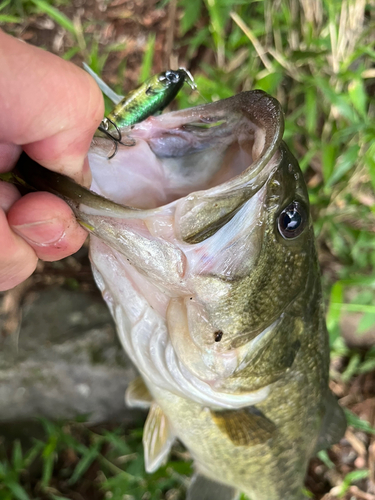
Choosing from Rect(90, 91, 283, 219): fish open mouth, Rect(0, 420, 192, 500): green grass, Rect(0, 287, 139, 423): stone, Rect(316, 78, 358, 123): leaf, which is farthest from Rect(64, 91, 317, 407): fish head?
Rect(0, 420, 192, 500): green grass

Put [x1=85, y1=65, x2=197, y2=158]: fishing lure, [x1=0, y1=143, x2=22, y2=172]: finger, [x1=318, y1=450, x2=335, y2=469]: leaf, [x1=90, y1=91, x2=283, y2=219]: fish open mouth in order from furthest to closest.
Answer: [x1=318, y1=450, x2=335, y2=469]: leaf, [x1=85, y1=65, x2=197, y2=158]: fishing lure, [x1=90, y1=91, x2=283, y2=219]: fish open mouth, [x1=0, y1=143, x2=22, y2=172]: finger

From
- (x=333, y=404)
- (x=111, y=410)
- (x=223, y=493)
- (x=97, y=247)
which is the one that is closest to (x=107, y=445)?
(x=111, y=410)

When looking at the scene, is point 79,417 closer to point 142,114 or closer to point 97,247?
point 97,247

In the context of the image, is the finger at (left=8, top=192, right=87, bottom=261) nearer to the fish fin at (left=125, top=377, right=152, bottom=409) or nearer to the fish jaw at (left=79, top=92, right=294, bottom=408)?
the fish jaw at (left=79, top=92, right=294, bottom=408)

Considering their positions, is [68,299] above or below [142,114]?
below

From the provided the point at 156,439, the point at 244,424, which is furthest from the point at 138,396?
the point at 244,424

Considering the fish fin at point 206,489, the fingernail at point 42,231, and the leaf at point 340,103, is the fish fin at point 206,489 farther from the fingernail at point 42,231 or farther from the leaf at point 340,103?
the leaf at point 340,103

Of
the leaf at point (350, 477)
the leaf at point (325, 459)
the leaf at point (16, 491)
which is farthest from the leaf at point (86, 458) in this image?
the leaf at point (350, 477)
